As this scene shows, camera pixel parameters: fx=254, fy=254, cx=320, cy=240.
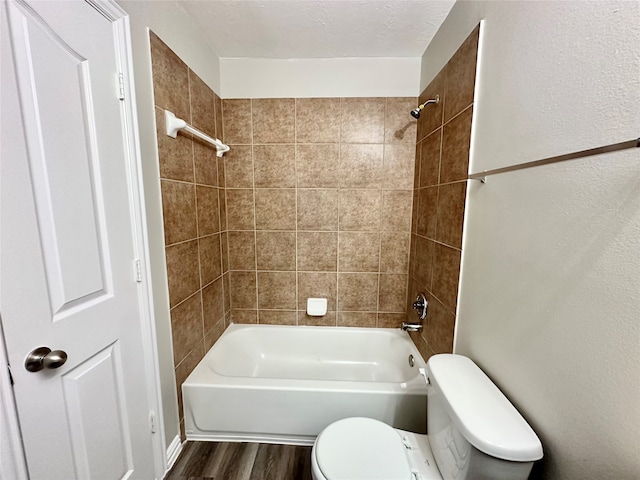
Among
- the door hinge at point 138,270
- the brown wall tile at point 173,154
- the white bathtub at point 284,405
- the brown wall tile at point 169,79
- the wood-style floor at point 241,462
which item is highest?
the brown wall tile at point 169,79

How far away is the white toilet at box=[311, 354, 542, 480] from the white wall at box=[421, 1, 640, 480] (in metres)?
0.08

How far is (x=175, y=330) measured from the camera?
1364 mm

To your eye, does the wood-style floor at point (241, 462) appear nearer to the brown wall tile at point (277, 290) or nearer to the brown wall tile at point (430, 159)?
the brown wall tile at point (277, 290)

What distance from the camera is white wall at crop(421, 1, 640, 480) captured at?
0.51 m

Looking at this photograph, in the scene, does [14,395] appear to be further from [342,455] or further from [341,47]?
[341,47]

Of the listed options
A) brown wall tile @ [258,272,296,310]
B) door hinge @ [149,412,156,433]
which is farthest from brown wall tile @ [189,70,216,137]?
door hinge @ [149,412,156,433]

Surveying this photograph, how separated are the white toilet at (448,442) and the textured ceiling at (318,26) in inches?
68.5

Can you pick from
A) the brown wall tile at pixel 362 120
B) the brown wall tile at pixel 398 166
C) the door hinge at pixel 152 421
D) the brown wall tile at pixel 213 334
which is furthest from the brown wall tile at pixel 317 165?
the door hinge at pixel 152 421

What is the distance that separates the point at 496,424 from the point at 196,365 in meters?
1.57

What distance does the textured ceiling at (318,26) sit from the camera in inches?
52.1

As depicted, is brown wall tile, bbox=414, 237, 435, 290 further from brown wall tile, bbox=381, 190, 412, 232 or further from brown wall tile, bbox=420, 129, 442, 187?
brown wall tile, bbox=420, 129, 442, 187

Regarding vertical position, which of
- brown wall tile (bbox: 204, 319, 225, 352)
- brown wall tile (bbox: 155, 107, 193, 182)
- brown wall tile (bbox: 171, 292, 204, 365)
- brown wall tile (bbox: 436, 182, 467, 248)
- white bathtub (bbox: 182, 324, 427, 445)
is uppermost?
brown wall tile (bbox: 155, 107, 193, 182)

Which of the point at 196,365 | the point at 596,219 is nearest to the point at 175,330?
the point at 196,365

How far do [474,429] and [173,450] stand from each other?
1.50m
